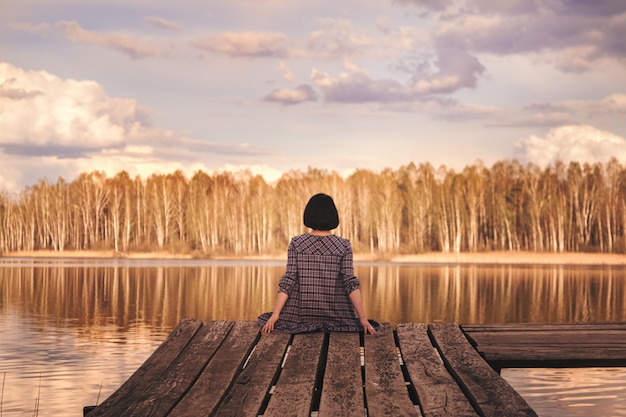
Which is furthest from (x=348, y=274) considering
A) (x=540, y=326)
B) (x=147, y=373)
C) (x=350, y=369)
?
(x=540, y=326)

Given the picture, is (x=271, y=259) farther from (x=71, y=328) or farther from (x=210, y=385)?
(x=210, y=385)

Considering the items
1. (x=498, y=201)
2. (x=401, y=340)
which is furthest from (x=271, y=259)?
(x=401, y=340)

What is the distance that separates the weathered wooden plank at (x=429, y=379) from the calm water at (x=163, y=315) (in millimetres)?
4451

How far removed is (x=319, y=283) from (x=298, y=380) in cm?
170

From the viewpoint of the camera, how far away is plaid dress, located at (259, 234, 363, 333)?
7.57m

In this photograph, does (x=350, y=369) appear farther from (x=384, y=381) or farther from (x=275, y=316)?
(x=275, y=316)

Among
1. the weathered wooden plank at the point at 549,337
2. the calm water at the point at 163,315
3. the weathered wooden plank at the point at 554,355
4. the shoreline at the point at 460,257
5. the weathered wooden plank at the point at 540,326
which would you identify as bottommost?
the shoreline at the point at 460,257

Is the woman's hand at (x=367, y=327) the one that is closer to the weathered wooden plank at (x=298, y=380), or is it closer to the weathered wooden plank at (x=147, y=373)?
the weathered wooden plank at (x=298, y=380)

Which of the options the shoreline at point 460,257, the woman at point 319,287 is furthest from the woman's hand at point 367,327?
the shoreline at point 460,257

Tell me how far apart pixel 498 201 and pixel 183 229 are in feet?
111

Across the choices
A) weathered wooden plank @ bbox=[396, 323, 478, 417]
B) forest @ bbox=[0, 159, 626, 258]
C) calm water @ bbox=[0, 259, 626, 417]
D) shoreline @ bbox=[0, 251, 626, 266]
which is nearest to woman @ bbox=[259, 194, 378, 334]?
weathered wooden plank @ bbox=[396, 323, 478, 417]

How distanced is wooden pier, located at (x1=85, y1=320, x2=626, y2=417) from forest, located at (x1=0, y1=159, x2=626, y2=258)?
219 feet

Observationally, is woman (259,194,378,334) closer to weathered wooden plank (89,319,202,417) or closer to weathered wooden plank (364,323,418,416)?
weathered wooden plank (364,323,418,416)

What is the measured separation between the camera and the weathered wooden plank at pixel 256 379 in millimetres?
5368
